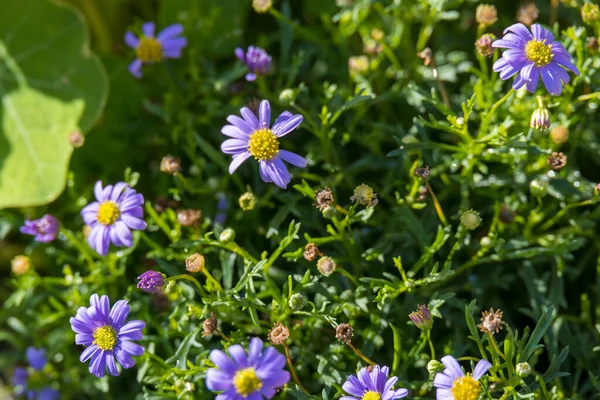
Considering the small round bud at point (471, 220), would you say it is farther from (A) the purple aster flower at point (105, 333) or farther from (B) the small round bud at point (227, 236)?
(A) the purple aster flower at point (105, 333)

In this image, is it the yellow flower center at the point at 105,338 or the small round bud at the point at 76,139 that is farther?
the small round bud at the point at 76,139

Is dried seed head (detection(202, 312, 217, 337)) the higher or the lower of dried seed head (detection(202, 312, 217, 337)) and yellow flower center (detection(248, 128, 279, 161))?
the lower

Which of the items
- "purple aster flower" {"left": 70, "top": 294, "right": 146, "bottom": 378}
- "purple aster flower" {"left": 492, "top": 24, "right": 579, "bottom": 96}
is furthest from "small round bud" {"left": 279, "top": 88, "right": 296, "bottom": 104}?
"purple aster flower" {"left": 70, "top": 294, "right": 146, "bottom": 378}

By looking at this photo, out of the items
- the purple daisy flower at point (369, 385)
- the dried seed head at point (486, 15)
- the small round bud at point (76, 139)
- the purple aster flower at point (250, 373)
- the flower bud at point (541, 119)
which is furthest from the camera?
the small round bud at point (76, 139)

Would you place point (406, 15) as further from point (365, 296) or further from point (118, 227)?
point (118, 227)

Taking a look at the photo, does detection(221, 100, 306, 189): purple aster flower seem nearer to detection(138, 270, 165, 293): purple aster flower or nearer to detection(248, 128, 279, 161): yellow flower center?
detection(248, 128, 279, 161): yellow flower center

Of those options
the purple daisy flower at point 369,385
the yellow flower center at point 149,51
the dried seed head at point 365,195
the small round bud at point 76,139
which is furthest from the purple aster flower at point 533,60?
the small round bud at point 76,139
